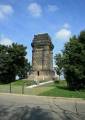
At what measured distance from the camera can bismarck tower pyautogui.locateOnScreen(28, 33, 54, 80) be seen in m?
77.9

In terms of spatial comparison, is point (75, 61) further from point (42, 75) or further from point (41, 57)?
point (41, 57)

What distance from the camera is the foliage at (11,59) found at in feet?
242

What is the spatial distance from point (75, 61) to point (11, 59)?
40.1 m

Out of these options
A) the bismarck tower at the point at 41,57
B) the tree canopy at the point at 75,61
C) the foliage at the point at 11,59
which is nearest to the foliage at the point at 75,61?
the tree canopy at the point at 75,61

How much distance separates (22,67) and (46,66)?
6555 mm

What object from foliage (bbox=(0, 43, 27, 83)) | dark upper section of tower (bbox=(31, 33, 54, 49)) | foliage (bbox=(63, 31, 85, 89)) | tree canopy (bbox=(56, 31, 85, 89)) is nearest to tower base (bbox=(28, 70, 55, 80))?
foliage (bbox=(0, 43, 27, 83))

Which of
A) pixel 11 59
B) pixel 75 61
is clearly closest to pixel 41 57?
pixel 11 59

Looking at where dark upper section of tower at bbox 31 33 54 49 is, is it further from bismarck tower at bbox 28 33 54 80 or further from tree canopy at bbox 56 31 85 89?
tree canopy at bbox 56 31 85 89

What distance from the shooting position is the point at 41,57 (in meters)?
79.1

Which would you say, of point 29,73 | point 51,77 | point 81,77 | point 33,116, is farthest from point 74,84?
point 29,73

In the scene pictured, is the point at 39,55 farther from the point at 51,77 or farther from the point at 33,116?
the point at 33,116

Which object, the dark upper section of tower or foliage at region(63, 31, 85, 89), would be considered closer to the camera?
foliage at region(63, 31, 85, 89)

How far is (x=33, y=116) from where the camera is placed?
476 inches

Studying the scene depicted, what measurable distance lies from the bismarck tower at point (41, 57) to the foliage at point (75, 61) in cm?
4002
